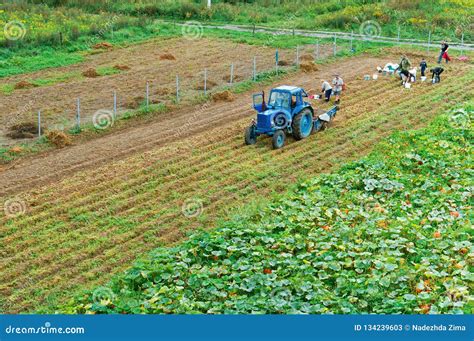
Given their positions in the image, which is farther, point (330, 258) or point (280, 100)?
point (280, 100)

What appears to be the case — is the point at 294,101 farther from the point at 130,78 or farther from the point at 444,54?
the point at 444,54

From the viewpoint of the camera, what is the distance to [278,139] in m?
22.7

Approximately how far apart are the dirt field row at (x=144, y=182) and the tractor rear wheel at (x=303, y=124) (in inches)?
11.8

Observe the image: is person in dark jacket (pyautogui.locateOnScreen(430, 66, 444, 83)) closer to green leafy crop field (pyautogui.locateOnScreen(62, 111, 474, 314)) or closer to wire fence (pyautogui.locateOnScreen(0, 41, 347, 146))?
wire fence (pyautogui.locateOnScreen(0, 41, 347, 146))

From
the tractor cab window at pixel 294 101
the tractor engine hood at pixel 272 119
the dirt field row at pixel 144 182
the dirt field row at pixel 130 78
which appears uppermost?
the tractor cab window at pixel 294 101

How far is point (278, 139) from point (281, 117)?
0.69m

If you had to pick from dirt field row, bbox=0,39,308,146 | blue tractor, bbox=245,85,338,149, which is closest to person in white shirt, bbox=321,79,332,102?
blue tractor, bbox=245,85,338,149

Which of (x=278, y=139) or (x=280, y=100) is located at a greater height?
(x=280, y=100)

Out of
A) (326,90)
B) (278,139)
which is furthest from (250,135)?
(326,90)

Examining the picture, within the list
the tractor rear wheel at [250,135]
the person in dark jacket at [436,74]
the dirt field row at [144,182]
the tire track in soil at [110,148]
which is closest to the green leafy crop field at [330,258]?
the dirt field row at [144,182]

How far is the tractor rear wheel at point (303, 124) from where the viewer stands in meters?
23.3

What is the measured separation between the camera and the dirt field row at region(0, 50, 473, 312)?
1553 centimetres

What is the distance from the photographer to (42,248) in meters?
16.2

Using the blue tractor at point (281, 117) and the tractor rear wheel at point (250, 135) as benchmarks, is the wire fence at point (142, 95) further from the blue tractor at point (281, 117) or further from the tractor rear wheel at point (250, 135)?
the blue tractor at point (281, 117)
